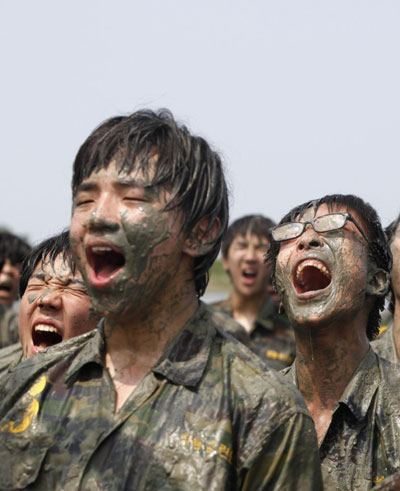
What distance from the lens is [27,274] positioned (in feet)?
17.9

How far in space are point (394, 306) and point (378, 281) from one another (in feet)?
3.37

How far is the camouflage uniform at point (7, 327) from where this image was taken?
1052 centimetres

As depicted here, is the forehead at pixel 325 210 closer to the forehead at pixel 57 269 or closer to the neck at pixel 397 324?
the neck at pixel 397 324

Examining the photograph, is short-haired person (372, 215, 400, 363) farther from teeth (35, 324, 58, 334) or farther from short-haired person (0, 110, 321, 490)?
short-haired person (0, 110, 321, 490)

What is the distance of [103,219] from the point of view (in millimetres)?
3422

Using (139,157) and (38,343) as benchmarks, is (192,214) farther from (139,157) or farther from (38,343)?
(38,343)

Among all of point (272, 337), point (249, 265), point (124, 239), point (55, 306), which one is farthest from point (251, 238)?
point (124, 239)

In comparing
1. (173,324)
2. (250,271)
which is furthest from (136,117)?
(250,271)

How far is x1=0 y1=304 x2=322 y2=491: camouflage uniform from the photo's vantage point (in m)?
3.22

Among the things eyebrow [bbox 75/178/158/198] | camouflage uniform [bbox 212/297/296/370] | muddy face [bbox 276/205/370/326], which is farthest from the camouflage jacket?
eyebrow [bbox 75/178/158/198]

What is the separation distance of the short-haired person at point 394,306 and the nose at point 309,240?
1.04 metres

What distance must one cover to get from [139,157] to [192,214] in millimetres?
294

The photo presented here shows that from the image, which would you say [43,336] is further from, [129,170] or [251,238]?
[251,238]

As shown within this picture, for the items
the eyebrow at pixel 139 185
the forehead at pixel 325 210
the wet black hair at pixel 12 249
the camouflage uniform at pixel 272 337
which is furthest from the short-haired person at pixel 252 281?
the eyebrow at pixel 139 185
